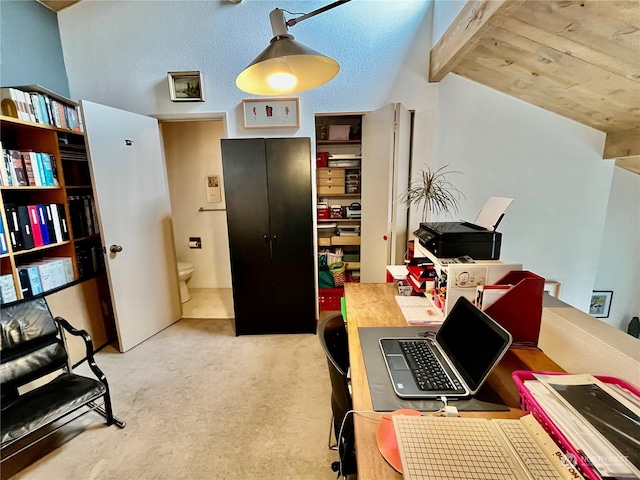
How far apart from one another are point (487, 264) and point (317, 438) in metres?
1.32

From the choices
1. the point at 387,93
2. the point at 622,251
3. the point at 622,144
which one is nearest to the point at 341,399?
the point at 387,93

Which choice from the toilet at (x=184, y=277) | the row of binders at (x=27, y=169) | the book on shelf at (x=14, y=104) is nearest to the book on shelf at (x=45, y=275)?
the row of binders at (x=27, y=169)

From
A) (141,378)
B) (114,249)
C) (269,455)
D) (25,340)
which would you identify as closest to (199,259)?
(114,249)

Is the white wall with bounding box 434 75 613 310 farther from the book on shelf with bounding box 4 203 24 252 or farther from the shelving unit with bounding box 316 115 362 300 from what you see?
the book on shelf with bounding box 4 203 24 252

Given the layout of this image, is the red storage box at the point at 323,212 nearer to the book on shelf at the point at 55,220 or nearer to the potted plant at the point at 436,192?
the potted plant at the point at 436,192

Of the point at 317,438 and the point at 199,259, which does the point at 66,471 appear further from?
the point at 199,259

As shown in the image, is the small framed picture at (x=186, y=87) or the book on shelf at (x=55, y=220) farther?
the small framed picture at (x=186, y=87)

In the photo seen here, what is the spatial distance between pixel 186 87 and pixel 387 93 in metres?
1.86

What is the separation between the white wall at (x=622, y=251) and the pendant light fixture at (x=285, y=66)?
3185 millimetres

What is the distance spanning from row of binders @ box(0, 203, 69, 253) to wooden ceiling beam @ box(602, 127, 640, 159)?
14.7 feet

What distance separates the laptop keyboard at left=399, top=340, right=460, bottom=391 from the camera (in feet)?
3.25

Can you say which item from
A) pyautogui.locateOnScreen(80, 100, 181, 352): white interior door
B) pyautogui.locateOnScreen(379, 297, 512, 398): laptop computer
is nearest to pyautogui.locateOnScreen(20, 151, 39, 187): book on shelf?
pyautogui.locateOnScreen(80, 100, 181, 352): white interior door

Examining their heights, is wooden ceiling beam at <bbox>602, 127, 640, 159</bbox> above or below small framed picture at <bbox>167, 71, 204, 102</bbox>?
below

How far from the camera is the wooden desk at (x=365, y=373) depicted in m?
0.75
